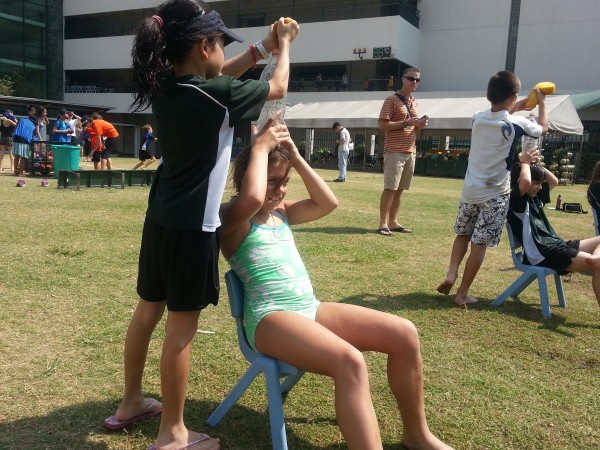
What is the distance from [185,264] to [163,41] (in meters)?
0.82

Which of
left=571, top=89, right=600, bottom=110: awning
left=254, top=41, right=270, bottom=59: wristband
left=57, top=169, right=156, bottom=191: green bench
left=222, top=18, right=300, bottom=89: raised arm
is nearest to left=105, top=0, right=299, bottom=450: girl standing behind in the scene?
left=222, top=18, right=300, bottom=89: raised arm

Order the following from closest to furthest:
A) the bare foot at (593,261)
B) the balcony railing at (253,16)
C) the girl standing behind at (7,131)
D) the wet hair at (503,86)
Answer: the bare foot at (593,261)
the wet hair at (503,86)
the girl standing behind at (7,131)
the balcony railing at (253,16)

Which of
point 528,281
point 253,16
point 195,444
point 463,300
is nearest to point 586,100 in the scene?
point 253,16

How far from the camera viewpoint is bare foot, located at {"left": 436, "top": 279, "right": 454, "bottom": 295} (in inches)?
169

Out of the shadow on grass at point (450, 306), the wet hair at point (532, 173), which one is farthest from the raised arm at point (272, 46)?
the wet hair at point (532, 173)

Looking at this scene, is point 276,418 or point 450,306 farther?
point 450,306

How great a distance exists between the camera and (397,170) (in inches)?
287

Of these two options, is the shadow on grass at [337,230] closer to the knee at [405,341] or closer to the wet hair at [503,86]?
the wet hair at [503,86]

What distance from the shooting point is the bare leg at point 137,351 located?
7.39ft

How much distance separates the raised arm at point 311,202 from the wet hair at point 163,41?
68cm

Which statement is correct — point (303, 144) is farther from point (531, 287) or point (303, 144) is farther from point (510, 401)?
point (510, 401)

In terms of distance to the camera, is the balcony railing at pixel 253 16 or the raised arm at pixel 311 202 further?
the balcony railing at pixel 253 16

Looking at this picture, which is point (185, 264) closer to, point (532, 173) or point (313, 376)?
point (313, 376)

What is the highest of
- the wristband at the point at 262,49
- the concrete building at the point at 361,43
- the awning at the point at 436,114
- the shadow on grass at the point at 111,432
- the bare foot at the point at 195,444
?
the concrete building at the point at 361,43
